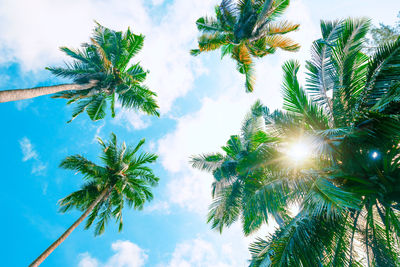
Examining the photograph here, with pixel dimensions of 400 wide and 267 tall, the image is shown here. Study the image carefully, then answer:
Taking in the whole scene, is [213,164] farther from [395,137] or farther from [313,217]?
[395,137]

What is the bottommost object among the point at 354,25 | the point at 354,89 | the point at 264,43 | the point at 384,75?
the point at 384,75

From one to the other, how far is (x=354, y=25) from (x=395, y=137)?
3.00 m

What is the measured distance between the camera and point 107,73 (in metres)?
9.16

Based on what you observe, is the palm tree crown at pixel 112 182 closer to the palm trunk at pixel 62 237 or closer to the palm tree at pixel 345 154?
the palm trunk at pixel 62 237

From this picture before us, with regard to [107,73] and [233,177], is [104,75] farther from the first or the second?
[233,177]

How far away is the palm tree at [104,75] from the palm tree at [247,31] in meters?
3.77

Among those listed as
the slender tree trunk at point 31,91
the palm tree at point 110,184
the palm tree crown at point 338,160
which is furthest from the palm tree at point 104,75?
the palm tree crown at point 338,160

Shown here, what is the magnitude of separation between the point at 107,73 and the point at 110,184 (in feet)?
21.2

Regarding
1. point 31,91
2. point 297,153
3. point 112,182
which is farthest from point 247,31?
point 112,182

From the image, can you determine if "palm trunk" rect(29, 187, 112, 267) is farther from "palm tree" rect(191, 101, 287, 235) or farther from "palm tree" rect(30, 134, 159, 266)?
"palm tree" rect(191, 101, 287, 235)

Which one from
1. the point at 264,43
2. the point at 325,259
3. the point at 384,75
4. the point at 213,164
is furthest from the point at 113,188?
the point at 384,75

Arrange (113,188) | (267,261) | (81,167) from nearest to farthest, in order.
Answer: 1. (267,261)
2. (81,167)
3. (113,188)

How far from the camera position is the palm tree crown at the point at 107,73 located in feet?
30.2

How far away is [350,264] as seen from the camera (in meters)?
4.56
